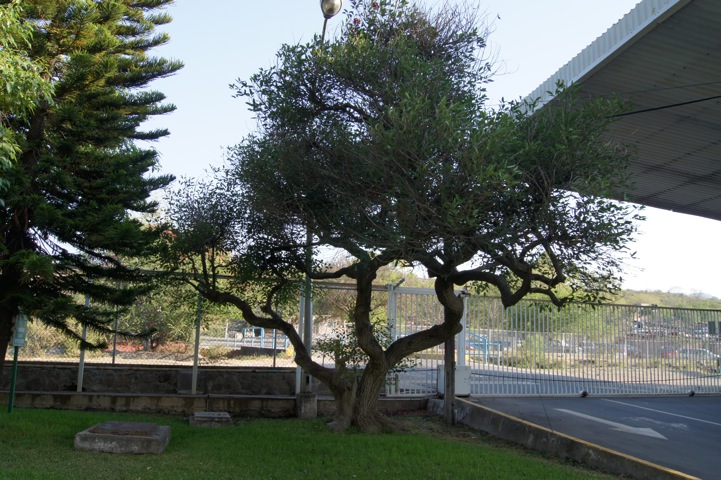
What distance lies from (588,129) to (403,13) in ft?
9.57

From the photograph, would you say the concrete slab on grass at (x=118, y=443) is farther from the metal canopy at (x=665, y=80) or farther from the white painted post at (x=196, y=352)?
the metal canopy at (x=665, y=80)

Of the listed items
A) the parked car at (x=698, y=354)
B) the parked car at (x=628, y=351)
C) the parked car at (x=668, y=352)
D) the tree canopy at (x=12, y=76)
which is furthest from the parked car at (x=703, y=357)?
the tree canopy at (x=12, y=76)

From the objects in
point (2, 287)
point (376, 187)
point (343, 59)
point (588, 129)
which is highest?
→ point (343, 59)

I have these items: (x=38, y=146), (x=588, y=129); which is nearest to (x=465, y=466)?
(x=588, y=129)

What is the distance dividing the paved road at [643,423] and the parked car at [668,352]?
99 centimetres

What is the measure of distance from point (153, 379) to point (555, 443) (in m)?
6.50

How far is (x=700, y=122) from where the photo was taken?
10.7m

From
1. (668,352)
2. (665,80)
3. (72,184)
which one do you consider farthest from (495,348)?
(72,184)

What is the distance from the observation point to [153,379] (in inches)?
414

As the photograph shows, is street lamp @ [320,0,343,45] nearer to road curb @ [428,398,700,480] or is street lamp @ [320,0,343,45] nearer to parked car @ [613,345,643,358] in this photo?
road curb @ [428,398,700,480]

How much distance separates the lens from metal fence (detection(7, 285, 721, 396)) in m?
10.9

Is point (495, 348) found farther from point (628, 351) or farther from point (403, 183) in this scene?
point (403, 183)

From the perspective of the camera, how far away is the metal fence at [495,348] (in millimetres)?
10867

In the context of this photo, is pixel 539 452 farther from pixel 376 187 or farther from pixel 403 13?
pixel 403 13
